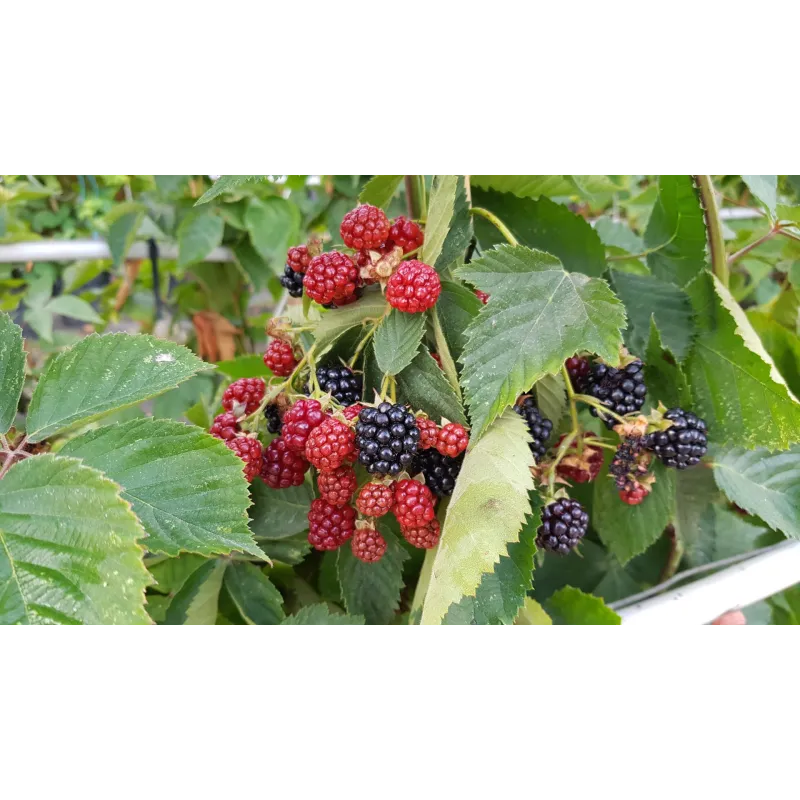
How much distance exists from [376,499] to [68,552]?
0.18m

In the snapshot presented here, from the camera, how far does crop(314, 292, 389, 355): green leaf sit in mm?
477

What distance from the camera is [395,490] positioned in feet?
1.43

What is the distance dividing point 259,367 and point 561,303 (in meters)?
0.34

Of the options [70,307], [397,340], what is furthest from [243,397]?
[70,307]

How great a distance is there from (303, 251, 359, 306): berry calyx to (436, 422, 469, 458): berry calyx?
5.0 inches

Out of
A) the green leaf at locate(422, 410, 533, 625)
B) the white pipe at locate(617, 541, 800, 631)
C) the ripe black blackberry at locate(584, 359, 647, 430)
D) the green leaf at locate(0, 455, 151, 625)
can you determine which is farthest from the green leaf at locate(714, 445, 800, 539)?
the green leaf at locate(0, 455, 151, 625)

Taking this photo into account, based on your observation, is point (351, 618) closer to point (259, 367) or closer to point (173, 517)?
point (173, 517)

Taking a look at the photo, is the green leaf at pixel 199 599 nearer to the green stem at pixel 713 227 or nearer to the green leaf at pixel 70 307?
the green stem at pixel 713 227

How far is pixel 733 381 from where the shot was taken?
0.52m

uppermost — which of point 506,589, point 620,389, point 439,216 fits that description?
point 439,216

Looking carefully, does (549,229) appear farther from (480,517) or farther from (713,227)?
(480,517)

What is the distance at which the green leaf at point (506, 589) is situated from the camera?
0.44 m

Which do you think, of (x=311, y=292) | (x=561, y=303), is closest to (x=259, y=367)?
(x=311, y=292)

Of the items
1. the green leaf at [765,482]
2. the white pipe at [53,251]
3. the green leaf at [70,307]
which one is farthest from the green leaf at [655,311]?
the green leaf at [70,307]
